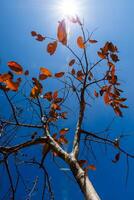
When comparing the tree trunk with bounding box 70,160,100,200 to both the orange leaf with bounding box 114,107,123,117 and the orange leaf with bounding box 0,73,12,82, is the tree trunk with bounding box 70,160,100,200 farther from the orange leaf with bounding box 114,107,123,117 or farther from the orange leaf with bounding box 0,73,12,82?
the orange leaf with bounding box 0,73,12,82

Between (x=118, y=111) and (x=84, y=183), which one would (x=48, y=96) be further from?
(x=84, y=183)

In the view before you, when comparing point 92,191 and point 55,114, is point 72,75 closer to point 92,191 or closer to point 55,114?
point 55,114

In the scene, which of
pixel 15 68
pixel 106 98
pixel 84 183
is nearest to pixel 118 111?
pixel 106 98

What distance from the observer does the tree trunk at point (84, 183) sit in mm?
2097

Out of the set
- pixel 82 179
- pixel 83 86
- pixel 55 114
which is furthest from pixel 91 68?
pixel 82 179

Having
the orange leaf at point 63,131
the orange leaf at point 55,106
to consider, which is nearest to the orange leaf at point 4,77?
the orange leaf at point 55,106

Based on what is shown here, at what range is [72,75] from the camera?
3529 millimetres

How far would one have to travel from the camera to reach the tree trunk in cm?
210

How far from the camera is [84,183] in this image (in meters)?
2.25

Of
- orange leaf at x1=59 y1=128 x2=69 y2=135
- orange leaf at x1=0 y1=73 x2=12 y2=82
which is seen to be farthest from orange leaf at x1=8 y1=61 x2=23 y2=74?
orange leaf at x1=59 y1=128 x2=69 y2=135

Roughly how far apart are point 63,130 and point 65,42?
133 centimetres

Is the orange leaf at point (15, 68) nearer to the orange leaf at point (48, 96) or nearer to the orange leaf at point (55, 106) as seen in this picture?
the orange leaf at point (48, 96)

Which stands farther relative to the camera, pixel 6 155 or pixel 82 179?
pixel 6 155

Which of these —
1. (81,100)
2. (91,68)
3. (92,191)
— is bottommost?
(92,191)
